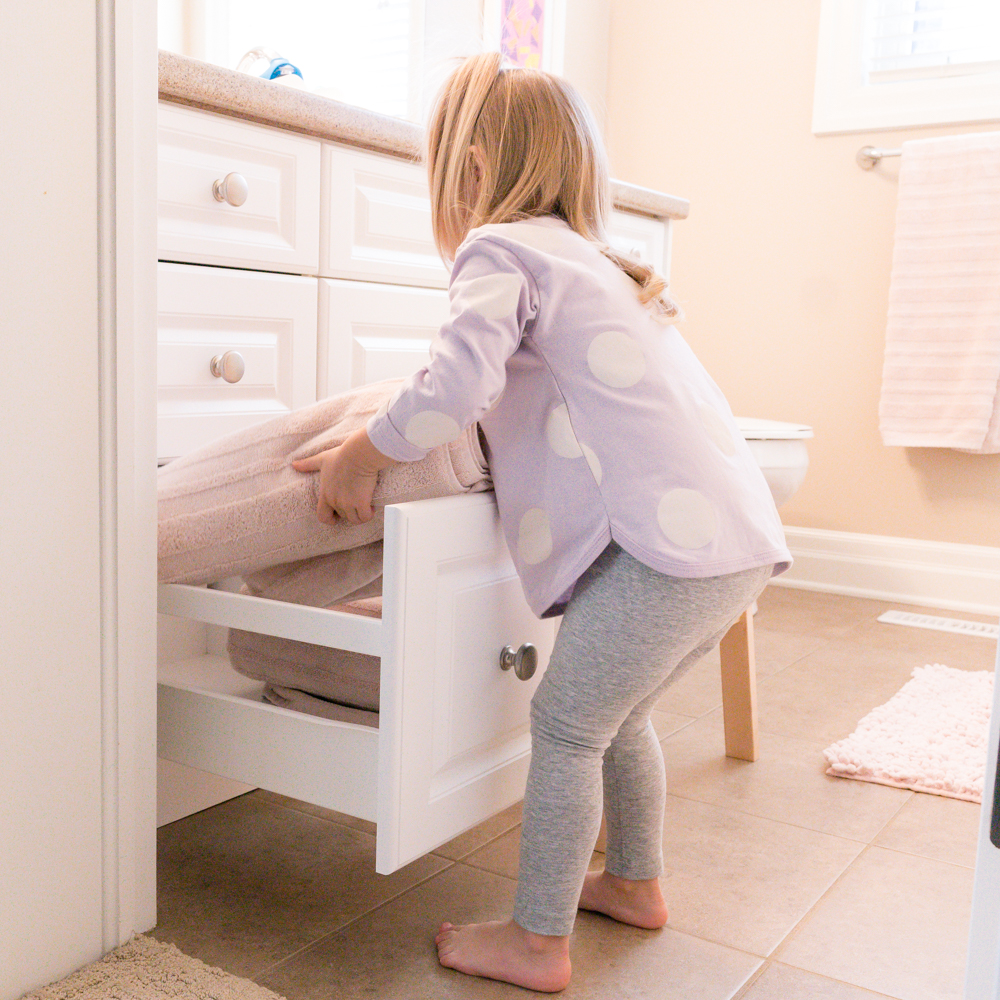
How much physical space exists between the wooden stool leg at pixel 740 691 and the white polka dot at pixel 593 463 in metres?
0.58

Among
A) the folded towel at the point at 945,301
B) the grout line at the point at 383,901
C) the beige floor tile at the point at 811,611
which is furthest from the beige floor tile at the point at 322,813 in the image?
the folded towel at the point at 945,301

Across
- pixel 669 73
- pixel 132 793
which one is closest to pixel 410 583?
pixel 132 793

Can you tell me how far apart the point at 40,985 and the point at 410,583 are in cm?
44

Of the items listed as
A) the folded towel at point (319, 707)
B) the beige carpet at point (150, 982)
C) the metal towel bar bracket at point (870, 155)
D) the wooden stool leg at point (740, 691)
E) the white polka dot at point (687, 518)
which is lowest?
the beige carpet at point (150, 982)

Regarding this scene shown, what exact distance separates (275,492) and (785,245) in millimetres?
2015

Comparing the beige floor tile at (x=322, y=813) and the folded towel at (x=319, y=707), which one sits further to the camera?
the beige floor tile at (x=322, y=813)

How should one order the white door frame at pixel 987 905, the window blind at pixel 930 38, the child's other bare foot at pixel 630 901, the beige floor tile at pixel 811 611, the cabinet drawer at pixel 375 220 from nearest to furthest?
the white door frame at pixel 987 905 → the child's other bare foot at pixel 630 901 → the cabinet drawer at pixel 375 220 → the beige floor tile at pixel 811 611 → the window blind at pixel 930 38

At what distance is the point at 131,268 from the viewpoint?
0.84 meters

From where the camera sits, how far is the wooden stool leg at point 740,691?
Answer: 54.6 inches

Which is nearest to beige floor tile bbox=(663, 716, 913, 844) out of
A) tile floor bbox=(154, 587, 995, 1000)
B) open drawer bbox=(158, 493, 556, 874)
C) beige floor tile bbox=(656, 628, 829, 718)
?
tile floor bbox=(154, 587, 995, 1000)

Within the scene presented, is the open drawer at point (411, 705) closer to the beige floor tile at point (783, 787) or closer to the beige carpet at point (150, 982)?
the beige carpet at point (150, 982)

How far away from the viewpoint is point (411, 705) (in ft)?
2.62

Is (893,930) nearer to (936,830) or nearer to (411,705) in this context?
(936,830)

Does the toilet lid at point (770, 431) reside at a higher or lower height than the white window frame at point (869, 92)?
lower
